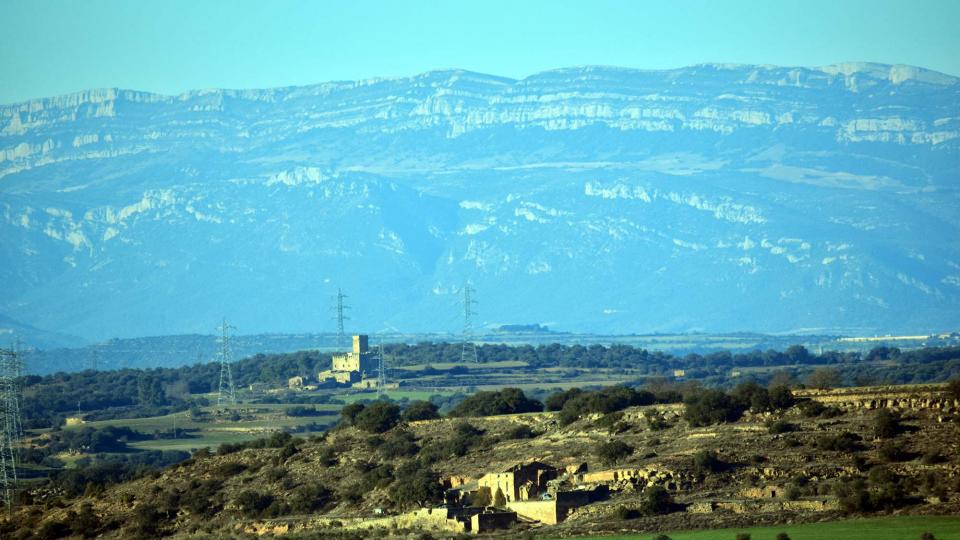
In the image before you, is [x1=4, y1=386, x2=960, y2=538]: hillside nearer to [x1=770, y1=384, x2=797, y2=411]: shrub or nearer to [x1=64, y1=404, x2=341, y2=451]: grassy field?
[x1=770, y1=384, x2=797, y2=411]: shrub

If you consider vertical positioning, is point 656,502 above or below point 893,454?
below

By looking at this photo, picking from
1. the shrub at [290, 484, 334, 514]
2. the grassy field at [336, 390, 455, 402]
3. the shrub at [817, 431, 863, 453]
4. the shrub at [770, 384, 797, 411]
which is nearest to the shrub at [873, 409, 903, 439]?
the shrub at [817, 431, 863, 453]

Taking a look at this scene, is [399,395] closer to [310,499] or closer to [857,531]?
[310,499]

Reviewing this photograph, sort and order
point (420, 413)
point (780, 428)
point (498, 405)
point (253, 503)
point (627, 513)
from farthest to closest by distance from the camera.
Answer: point (420, 413), point (498, 405), point (253, 503), point (780, 428), point (627, 513)

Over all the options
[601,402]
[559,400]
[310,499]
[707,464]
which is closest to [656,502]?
[707,464]

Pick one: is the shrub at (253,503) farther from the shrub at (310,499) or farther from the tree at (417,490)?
the tree at (417,490)

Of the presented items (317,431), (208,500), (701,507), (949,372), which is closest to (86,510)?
(208,500)

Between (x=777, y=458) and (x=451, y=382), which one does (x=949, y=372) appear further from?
(x=777, y=458)
